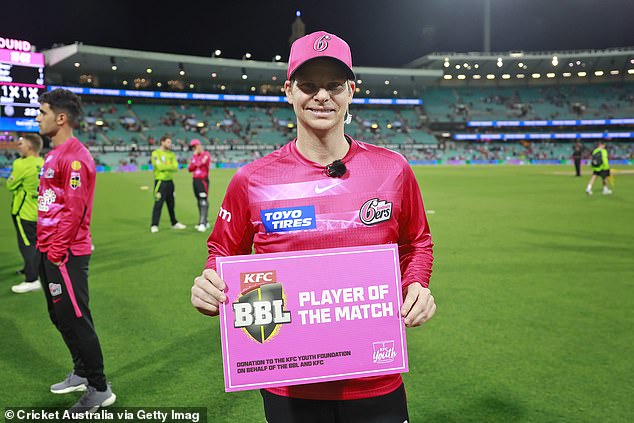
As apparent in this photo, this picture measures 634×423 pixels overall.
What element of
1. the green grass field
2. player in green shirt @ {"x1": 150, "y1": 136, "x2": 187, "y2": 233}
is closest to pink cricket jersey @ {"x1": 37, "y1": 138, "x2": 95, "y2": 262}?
the green grass field

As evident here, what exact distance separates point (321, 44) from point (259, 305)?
1111mm

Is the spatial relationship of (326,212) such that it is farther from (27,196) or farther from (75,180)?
(27,196)

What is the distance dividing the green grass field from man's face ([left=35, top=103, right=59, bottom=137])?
2306mm

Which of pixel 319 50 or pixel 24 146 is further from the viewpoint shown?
pixel 24 146

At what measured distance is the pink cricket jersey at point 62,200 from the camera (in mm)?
3951

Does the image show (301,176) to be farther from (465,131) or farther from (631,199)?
(465,131)

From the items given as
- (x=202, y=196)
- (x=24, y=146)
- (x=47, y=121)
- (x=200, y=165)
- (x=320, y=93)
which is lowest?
(x=202, y=196)

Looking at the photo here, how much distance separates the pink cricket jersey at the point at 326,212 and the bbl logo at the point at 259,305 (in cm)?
27

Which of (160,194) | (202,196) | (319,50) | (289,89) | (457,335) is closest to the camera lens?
(319,50)

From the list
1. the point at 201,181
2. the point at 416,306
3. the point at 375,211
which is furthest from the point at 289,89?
the point at 201,181

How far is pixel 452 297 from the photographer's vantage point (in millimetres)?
7109

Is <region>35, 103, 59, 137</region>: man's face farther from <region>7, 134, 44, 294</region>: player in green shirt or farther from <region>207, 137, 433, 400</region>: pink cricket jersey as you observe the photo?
<region>7, 134, 44, 294</region>: player in green shirt

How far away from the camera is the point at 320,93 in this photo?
2.12 meters

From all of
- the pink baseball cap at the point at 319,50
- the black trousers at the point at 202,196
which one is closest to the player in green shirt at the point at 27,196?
the black trousers at the point at 202,196
